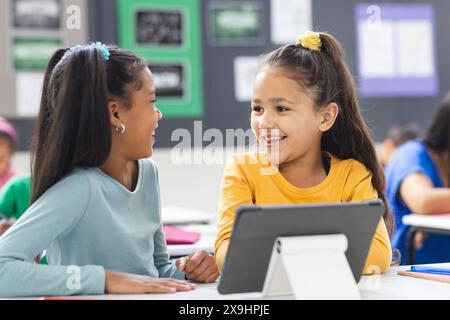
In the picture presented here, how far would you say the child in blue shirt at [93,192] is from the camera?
141 cm

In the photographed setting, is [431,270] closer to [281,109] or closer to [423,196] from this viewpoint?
[281,109]

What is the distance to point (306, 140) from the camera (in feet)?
6.06

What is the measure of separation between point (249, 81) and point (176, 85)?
1.55 ft

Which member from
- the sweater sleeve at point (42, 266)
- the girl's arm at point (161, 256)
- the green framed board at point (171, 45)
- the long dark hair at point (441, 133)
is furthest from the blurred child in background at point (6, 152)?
the sweater sleeve at point (42, 266)

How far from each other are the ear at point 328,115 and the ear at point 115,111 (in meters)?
0.50

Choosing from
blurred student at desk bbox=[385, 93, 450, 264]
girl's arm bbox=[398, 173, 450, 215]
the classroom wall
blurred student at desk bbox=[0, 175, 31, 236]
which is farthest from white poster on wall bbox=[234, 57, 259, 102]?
blurred student at desk bbox=[0, 175, 31, 236]

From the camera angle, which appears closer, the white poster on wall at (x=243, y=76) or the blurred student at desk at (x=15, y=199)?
the blurred student at desk at (x=15, y=199)

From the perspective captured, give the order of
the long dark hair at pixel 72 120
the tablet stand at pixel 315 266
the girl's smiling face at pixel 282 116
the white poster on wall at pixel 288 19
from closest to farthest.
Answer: the tablet stand at pixel 315 266 → the long dark hair at pixel 72 120 → the girl's smiling face at pixel 282 116 → the white poster on wall at pixel 288 19

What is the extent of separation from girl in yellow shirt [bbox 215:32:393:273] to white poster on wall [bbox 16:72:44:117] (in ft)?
8.76

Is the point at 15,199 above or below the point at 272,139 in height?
below

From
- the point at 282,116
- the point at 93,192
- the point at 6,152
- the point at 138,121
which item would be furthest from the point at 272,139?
the point at 6,152

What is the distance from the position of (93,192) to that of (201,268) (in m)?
0.28

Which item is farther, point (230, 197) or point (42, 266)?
point (230, 197)

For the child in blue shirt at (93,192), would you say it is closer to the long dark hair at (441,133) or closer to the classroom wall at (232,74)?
the long dark hair at (441,133)
